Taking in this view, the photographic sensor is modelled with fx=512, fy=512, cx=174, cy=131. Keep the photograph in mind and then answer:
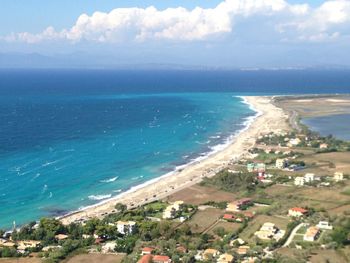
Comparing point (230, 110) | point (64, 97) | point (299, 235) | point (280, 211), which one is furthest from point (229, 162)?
point (64, 97)

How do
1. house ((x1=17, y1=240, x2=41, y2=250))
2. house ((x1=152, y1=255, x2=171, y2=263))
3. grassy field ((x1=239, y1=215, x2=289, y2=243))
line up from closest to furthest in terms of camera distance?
house ((x1=152, y1=255, x2=171, y2=263)), house ((x1=17, y1=240, x2=41, y2=250)), grassy field ((x1=239, y1=215, x2=289, y2=243))

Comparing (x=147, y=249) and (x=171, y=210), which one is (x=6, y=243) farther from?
(x=171, y=210)

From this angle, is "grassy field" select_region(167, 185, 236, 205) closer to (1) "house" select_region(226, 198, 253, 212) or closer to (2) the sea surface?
(1) "house" select_region(226, 198, 253, 212)

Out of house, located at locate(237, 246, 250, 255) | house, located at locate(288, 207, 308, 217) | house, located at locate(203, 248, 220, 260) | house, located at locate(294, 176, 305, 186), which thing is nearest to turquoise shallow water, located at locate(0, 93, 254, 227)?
house, located at locate(294, 176, 305, 186)

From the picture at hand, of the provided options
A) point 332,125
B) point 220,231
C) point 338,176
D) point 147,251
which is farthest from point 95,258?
point 332,125

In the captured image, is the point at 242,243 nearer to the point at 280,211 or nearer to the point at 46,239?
the point at 280,211

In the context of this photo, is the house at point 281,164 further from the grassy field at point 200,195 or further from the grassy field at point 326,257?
the grassy field at point 326,257
